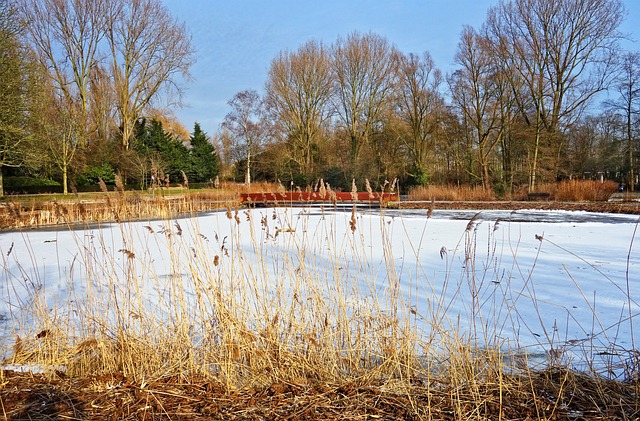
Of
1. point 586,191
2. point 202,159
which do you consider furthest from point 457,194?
point 202,159

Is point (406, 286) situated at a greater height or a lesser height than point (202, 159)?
lesser

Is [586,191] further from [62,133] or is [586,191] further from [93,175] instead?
[93,175]

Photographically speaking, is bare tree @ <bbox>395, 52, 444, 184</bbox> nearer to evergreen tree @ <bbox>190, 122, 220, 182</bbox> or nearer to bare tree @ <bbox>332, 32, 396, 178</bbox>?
bare tree @ <bbox>332, 32, 396, 178</bbox>

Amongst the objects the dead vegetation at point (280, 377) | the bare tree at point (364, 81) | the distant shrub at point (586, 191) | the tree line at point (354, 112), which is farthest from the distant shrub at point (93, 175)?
the dead vegetation at point (280, 377)

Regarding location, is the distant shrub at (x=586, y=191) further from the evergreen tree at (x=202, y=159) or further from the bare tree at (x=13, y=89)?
the evergreen tree at (x=202, y=159)

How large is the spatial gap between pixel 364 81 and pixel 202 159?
48.2 ft

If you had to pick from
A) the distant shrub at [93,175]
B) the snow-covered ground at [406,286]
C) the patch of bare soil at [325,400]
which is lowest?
the patch of bare soil at [325,400]

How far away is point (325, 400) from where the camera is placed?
6.43 feet

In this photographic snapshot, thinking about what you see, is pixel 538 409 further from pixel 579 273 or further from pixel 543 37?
pixel 543 37

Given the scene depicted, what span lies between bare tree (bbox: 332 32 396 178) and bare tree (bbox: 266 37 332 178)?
136cm

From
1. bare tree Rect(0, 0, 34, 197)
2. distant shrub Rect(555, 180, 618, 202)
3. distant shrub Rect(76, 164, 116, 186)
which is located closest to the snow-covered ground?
bare tree Rect(0, 0, 34, 197)

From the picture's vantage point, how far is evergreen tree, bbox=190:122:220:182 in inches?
1251

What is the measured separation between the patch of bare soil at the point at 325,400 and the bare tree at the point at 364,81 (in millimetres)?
22959

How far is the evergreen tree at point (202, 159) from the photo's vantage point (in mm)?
31781
